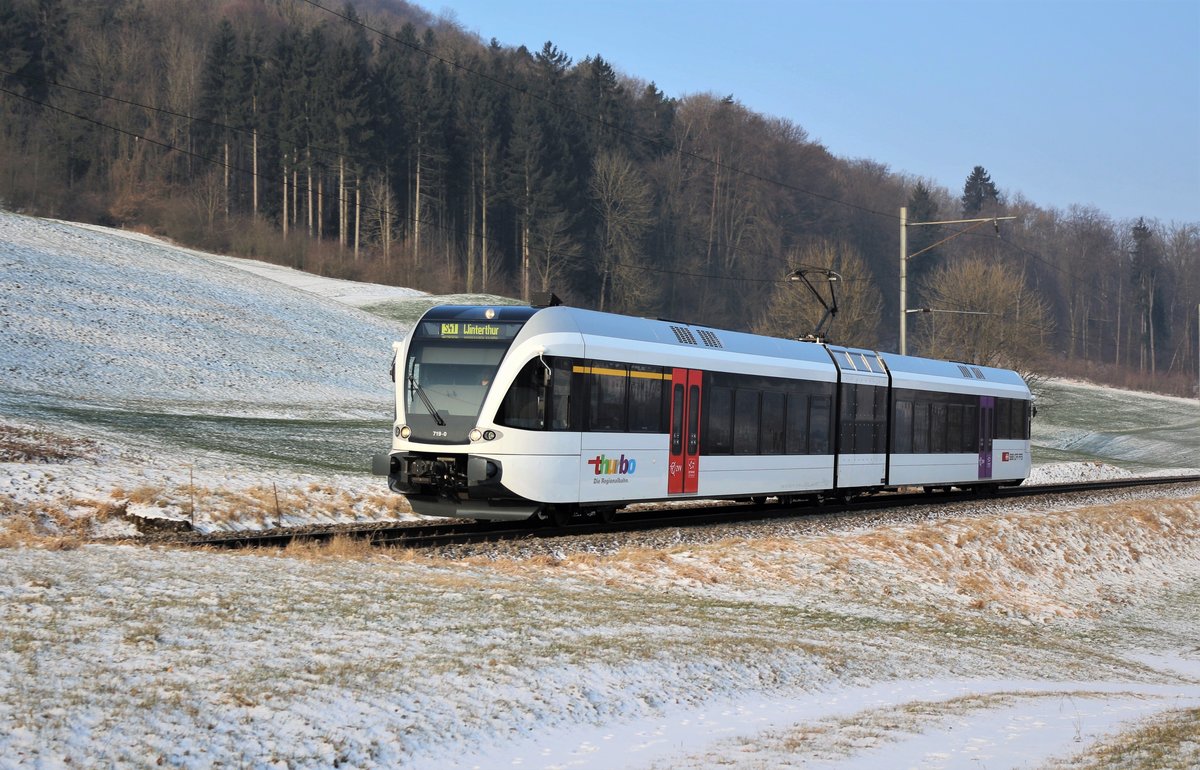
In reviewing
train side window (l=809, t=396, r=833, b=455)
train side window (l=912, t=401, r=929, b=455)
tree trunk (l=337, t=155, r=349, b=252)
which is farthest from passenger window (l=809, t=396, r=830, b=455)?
tree trunk (l=337, t=155, r=349, b=252)

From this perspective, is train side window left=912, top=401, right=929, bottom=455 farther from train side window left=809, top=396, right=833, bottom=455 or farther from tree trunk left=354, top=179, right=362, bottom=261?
tree trunk left=354, top=179, right=362, bottom=261

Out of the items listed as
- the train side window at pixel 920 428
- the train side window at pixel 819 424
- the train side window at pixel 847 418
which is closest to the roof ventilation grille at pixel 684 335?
the train side window at pixel 819 424

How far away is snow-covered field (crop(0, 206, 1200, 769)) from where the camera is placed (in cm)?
700

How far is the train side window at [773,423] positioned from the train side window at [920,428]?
6.74m

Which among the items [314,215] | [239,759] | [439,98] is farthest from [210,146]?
[239,759]

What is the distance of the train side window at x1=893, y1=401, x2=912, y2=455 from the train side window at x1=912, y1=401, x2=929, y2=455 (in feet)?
0.68

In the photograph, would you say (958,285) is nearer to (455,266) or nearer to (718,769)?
(455,266)

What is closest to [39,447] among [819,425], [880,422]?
[819,425]

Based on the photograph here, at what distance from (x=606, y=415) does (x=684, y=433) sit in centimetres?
232

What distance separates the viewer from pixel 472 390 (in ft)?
57.7

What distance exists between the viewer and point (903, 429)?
28.8m

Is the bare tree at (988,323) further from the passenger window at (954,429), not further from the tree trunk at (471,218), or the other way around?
the tree trunk at (471,218)

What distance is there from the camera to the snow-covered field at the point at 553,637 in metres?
7.00

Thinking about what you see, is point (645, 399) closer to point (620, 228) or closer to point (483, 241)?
point (620, 228)
